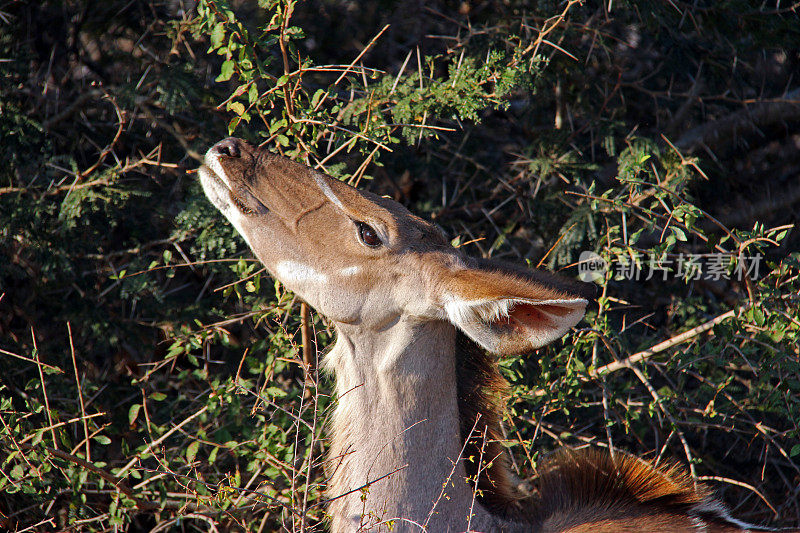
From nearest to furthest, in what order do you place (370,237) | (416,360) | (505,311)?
(505,311) → (416,360) → (370,237)

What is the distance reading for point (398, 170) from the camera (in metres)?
5.39

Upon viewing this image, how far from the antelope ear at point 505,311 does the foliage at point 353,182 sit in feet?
2.98

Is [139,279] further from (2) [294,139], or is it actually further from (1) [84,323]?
(2) [294,139]

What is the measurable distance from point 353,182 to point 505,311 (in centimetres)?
157

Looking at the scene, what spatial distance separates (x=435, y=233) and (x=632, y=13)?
8.08 ft

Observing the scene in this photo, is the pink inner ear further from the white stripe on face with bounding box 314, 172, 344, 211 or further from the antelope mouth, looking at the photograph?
the antelope mouth

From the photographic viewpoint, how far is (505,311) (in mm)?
2992

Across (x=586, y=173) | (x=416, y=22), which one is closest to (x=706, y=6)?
(x=586, y=173)

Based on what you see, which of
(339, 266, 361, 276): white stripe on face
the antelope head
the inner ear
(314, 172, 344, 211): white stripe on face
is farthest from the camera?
(314, 172, 344, 211): white stripe on face

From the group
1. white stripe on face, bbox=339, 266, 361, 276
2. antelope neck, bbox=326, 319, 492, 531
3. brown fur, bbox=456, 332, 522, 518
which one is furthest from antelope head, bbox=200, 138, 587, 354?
brown fur, bbox=456, 332, 522, 518

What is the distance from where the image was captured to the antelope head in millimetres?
3119

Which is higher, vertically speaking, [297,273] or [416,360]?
[297,273]

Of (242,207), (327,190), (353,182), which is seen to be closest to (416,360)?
(327,190)

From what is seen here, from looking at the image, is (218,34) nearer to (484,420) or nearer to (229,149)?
(229,149)
